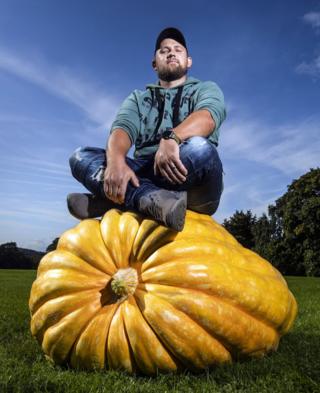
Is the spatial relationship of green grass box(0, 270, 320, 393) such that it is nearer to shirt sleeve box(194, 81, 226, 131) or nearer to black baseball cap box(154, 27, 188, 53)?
shirt sleeve box(194, 81, 226, 131)

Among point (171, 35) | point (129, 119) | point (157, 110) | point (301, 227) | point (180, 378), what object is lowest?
point (180, 378)

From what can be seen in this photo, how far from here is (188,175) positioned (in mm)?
3109

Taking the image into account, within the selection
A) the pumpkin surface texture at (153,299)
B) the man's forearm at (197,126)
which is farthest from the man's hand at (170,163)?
the pumpkin surface texture at (153,299)

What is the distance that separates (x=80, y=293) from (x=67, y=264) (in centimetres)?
22

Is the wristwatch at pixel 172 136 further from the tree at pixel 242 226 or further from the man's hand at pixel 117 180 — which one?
the tree at pixel 242 226

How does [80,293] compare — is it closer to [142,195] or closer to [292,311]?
[142,195]

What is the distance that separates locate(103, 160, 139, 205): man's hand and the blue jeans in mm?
50

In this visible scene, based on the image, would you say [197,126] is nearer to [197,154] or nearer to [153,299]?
[197,154]

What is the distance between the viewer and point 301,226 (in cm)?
3403

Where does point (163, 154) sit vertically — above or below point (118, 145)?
below

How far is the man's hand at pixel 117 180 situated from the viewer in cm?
306

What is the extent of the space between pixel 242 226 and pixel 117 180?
168 feet

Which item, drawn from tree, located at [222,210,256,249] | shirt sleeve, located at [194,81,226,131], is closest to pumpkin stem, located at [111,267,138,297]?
shirt sleeve, located at [194,81,226,131]

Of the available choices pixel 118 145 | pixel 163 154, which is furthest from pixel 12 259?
pixel 163 154
